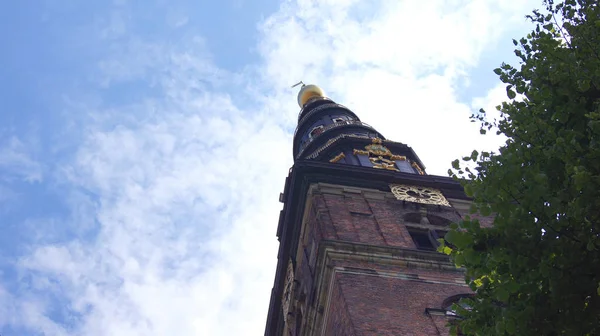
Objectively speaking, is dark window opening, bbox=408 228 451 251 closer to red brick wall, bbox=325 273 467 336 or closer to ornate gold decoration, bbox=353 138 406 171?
red brick wall, bbox=325 273 467 336

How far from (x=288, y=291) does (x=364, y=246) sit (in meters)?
5.51

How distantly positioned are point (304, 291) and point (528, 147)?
43.9 ft

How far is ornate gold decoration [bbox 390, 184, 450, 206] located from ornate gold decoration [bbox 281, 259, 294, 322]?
4.53 m

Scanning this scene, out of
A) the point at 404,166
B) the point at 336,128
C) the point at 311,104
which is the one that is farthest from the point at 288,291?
the point at 311,104

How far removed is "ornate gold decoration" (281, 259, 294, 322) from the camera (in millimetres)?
22684

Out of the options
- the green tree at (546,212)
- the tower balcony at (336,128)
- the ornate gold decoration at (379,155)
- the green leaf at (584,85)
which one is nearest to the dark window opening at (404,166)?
the ornate gold decoration at (379,155)

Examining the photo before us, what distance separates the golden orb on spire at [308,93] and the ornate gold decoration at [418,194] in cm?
2203

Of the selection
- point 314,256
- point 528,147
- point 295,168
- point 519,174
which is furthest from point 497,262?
point 295,168

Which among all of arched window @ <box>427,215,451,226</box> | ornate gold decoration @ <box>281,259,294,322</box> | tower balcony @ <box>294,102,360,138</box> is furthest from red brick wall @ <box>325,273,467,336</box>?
tower balcony @ <box>294,102,360,138</box>

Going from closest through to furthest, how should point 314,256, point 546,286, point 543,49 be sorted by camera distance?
point 546,286
point 543,49
point 314,256

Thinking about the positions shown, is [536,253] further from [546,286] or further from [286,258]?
[286,258]

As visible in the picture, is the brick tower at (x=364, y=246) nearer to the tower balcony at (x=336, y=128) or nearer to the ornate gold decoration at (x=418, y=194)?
Answer: the ornate gold decoration at (x=418, y=194)

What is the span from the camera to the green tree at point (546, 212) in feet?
22.7

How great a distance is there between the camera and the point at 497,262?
24.4 feet
